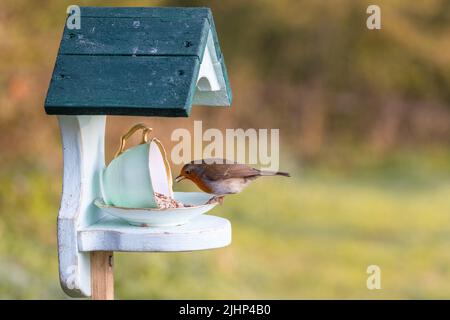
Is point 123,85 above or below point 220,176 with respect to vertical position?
above

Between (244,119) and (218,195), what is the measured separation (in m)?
8.60

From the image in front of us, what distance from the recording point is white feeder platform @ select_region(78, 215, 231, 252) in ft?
10.4

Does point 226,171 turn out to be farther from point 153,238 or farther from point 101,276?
point 101,276

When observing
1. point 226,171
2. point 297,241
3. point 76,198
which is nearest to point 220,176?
point 226,171

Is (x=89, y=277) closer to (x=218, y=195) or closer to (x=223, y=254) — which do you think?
(x=218, y=195)


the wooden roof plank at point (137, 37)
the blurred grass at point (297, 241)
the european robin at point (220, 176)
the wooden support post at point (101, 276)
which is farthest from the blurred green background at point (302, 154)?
the wooden roof plank at point (137, 37)

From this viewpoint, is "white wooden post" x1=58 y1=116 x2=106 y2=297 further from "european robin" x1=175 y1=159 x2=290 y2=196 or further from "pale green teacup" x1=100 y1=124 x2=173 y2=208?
"european robin" x1=175 y1=159 x2=290 y2=196

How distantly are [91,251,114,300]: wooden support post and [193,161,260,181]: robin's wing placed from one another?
0.50 metres

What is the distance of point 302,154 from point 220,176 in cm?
903

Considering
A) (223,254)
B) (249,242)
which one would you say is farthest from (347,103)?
(223,254)

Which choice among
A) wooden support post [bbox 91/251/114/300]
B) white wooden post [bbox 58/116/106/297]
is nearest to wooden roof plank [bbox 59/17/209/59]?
white wooden post [bbox 58/116/106/297]

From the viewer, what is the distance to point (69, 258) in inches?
126

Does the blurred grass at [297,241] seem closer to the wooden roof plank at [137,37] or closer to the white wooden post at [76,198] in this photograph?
the white wooden post at [76,198]

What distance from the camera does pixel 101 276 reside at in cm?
337
